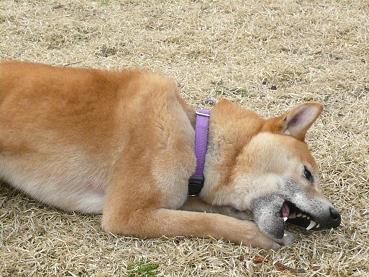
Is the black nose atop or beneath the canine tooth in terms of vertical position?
atop

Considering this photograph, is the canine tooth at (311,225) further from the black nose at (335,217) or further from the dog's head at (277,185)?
the black nose at (335,217)

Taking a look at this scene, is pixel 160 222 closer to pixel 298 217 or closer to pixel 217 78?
pixel 298 217

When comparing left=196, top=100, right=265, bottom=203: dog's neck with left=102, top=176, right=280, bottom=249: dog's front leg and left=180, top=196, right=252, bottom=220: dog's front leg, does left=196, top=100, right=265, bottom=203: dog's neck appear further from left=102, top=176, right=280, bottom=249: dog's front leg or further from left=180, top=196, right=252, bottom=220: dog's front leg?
left=102, top=176, right=280, bottom=249: dog's front leg

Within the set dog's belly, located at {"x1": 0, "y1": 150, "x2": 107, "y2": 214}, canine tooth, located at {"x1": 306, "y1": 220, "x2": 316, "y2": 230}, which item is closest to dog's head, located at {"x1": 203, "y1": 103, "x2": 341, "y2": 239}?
canine tooth, located at {"x1": 306, "y1": 220, "x2": 316, "y2": 230}

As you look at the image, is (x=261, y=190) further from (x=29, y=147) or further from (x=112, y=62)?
(x=112, y=62)

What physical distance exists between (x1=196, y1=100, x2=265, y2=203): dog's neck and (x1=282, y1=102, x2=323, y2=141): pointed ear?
188mm

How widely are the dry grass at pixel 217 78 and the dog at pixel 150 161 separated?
0.14 meters

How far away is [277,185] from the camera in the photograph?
3523 mm

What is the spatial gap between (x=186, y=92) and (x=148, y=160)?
86.0 inches

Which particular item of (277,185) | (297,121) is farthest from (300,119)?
(277,185)

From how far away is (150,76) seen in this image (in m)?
3.88

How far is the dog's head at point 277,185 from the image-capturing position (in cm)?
349

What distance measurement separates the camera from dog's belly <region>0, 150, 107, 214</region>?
11.9ft

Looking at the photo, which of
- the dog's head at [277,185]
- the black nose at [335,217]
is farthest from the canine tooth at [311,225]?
the black nose at [335,217]
